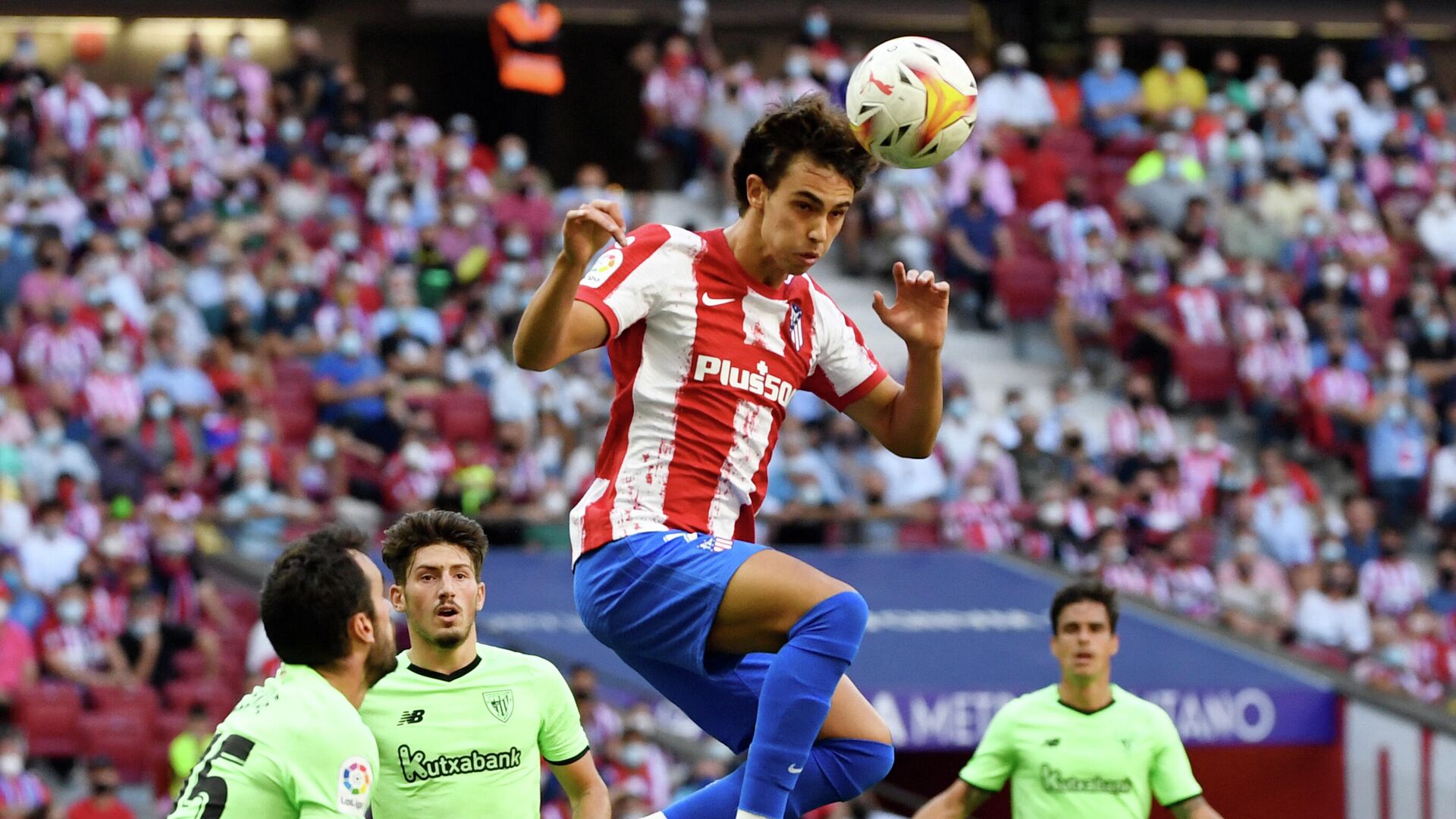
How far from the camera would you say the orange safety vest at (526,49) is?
21.6m

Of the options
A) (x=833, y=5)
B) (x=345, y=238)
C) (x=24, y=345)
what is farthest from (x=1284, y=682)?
(x=833, y=5)

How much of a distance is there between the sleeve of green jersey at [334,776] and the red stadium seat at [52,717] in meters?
9.11

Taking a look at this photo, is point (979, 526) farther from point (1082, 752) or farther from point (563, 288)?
point (563, 288)

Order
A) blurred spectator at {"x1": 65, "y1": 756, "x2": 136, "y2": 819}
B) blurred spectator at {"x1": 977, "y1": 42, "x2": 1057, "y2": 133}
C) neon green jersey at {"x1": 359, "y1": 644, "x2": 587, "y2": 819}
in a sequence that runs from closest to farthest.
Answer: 1. neon green jersey at {"x1": 359, "y1": 644, "x2": 587, "y2": 819}
2. blurred spectator at {"x1": 65, "y1": 756, "x2": 136, "y2": 819}
3. blurred spectator at {"x1": 977, "y1": 42, "x2": 1057, "y2": 133}

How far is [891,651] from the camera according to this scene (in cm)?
1494

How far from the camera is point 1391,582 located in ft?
56.9

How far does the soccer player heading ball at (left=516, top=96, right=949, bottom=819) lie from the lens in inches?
201

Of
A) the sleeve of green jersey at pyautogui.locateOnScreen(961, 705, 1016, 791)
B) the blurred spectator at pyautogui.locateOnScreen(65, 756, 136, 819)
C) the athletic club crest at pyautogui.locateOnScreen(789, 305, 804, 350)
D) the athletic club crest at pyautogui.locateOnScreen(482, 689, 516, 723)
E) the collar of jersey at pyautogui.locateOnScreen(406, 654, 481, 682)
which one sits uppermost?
the athletic club crest at pyautogui.locateOnScreen(789, 305, 804, 350)

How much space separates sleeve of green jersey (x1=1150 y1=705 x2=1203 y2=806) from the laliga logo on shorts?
2664mm

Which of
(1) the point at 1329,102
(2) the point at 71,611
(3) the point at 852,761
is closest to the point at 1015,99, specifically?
(1) the point at 1329,102

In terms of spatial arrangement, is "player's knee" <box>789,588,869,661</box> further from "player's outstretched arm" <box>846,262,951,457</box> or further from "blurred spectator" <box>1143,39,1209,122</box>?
"blurred spectator" <box>1143,39,1209,122</box>

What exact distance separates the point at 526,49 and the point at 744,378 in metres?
16.7

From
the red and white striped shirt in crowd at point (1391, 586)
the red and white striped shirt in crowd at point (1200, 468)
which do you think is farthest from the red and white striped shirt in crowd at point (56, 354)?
the red and white striped shirt in crowd at point (1391, 586)

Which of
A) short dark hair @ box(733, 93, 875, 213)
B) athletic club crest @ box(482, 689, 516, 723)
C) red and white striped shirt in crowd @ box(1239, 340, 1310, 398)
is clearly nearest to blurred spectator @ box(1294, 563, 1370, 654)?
red and white striped shirt in crowd @ box(1239, 340, 1310, 398)
